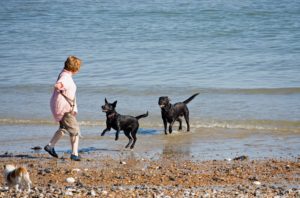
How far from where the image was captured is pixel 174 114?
1429 centimetres

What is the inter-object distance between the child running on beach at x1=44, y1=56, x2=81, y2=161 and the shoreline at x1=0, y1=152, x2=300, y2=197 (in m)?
0.44

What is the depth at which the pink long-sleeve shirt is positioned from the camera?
36.0 ft

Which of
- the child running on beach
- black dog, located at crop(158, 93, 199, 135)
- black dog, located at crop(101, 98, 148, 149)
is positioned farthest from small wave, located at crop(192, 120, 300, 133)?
the child running on beach

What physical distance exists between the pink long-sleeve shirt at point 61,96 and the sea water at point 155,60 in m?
2.55

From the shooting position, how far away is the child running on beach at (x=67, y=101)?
10.9 metres

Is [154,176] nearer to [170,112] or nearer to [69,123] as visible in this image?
[69,123]

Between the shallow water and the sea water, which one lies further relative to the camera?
the sea water

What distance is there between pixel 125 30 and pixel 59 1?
402 inches

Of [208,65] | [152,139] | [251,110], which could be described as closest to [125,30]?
[208,65]

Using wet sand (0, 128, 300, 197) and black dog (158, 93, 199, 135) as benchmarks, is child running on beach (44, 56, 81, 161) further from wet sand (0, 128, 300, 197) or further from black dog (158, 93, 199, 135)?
black dog (158, 93, 199, 135)

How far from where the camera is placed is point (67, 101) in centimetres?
1109

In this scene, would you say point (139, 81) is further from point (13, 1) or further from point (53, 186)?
point (13, 1)

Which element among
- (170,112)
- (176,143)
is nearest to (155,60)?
(170,112)

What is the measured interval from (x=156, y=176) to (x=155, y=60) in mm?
13498
